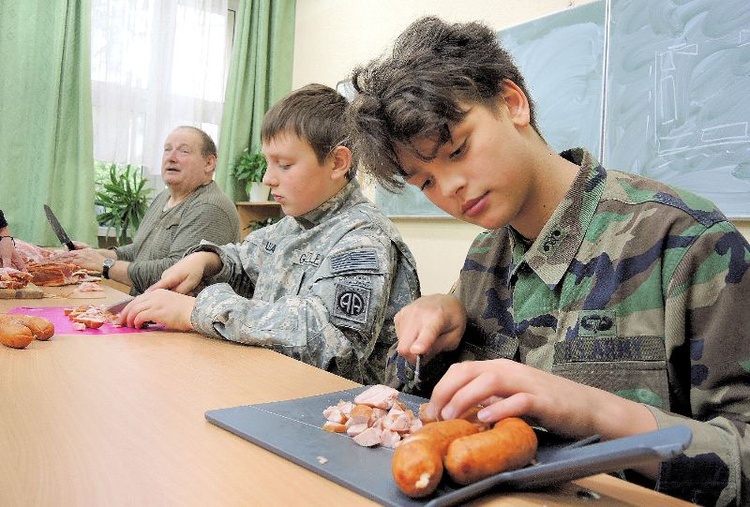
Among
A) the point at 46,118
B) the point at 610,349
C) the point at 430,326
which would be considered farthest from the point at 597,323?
the point at 46,118

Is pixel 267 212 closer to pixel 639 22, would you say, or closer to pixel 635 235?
pixel 639 22

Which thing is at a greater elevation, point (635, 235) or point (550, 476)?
point (635, 235)

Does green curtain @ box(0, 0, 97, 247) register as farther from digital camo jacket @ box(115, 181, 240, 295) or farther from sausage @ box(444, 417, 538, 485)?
sausage @ box(444, 417, 538, 485)

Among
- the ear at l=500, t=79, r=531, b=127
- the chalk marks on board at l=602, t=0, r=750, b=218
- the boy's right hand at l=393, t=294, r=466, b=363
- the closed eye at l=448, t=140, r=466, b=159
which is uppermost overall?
the chalk marks on board at l=602, t=0, r=750, b=218

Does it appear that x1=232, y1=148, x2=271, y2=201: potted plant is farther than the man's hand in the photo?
Yes

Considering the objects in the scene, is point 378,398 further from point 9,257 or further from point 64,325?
point 9,257

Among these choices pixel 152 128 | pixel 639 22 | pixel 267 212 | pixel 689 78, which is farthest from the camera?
pixel 267 212

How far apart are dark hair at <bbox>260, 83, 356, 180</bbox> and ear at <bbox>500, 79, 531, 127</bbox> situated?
66cm

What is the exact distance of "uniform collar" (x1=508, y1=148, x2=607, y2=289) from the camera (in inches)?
39.7

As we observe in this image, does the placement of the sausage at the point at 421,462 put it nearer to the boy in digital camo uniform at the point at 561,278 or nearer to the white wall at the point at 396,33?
the boy in digital camo uniform at the point at 561,278

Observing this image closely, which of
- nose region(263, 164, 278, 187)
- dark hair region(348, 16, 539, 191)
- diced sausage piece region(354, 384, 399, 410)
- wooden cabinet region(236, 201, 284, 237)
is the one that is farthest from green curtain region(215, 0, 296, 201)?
diced sausage piece region(354, 384, 399, 410)

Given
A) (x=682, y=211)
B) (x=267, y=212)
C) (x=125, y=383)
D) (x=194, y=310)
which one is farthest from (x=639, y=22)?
(x=267, y=212)

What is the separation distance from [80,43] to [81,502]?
4.74m

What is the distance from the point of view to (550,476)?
592 millimetres
